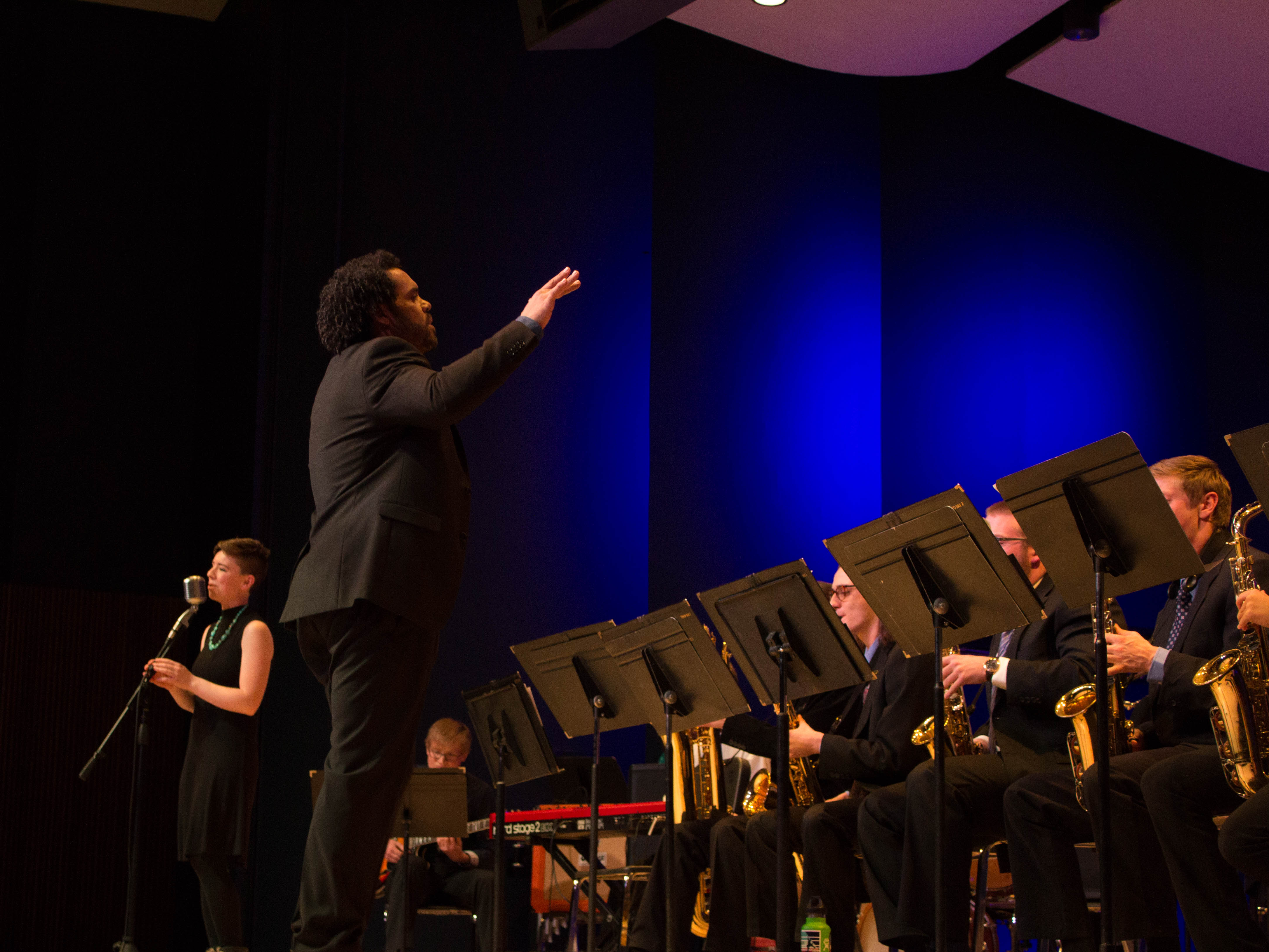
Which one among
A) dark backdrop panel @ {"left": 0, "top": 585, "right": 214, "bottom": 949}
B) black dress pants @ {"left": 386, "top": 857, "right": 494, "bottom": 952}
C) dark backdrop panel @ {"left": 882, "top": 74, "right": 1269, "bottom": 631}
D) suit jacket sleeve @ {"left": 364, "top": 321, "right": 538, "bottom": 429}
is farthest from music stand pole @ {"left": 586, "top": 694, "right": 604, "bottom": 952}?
dark backdrop panel @ {"left": 882, "top": 74, "right": 1269, "bottom": 631}

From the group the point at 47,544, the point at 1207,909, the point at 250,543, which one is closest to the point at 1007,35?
the point at 250,543

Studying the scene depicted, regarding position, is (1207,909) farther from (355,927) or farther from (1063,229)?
(1063,229)

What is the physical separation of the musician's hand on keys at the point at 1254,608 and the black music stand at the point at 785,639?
990 mm

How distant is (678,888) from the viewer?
5.02 m

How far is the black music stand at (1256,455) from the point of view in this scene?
3.05 metres

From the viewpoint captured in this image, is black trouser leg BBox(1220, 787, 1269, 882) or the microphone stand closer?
black trouser leg BBox(1220, 787, 1269, 882)

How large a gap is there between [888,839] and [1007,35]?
5.02 m

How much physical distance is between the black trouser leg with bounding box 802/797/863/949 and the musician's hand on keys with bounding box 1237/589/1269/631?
56.4 inches

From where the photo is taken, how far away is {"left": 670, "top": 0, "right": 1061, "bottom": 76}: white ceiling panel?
23.7 feet

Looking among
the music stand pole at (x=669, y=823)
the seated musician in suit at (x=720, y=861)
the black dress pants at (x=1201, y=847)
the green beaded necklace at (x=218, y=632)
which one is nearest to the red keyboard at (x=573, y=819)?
the seated musician in suit at (x=720, y=861)

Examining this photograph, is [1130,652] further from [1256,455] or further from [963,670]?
[1256,455]

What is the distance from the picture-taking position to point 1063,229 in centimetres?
762

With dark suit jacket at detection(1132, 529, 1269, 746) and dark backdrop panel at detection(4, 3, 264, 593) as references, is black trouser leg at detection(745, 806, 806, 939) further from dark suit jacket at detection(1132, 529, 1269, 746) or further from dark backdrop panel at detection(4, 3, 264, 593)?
dark backdrop panel at detection(4, 3, 264, 593)

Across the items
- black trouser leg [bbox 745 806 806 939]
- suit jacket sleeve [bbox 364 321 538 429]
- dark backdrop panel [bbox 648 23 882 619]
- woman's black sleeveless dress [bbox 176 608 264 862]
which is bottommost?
black trouser leg [bbox 745 806 806 939]
